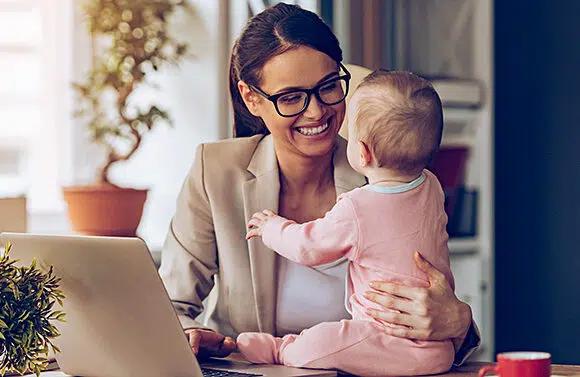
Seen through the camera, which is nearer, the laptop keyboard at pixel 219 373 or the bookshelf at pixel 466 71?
the laptop keyboard at pixel 219 373

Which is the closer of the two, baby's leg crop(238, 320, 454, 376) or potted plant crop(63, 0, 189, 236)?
baby's leg crop(238, 320, 454, 376)

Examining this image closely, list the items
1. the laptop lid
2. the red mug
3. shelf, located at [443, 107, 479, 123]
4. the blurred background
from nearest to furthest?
the red mug → the laptop lid → the blurred background → shelf, located at [443, 107, 479, 123]

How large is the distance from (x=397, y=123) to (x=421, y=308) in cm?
30

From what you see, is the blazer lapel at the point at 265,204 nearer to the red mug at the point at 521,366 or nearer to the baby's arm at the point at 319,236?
the baby's arm at the point at 319,236

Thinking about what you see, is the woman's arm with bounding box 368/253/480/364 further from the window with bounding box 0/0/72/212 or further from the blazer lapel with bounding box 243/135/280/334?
the window with bounding box 0/0/72/212

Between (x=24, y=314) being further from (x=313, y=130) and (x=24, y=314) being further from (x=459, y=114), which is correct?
(x=459, y=114)

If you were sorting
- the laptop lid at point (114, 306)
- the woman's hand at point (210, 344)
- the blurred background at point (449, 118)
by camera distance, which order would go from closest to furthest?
the laptop lid at point (114, 306) → the woman's hand at point (210, 344) → the blurred background at point (449, 118)

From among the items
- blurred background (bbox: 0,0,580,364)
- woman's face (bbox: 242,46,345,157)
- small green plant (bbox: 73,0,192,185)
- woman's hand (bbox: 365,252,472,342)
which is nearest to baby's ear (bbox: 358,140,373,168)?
woman's hand (bbox: 365,252,472,342)

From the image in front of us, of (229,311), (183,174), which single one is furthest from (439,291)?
(183,174)

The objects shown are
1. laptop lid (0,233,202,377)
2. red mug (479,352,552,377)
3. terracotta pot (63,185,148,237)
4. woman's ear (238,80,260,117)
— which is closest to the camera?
red mug (479,352,552,377)

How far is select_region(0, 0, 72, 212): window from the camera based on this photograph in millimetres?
3695

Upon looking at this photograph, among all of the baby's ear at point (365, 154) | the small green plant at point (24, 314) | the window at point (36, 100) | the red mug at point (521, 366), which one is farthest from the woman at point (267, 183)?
the window at point (36, 100)

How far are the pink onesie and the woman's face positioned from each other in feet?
1.08

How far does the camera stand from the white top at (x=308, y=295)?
225 cm
